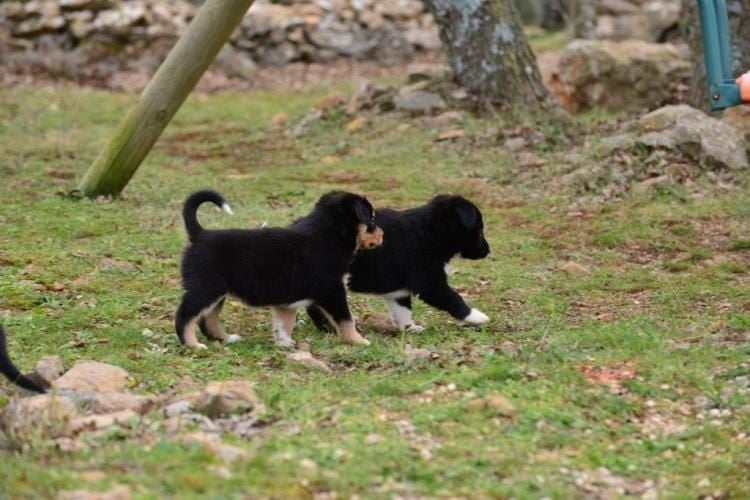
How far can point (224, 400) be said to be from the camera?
5.96 m

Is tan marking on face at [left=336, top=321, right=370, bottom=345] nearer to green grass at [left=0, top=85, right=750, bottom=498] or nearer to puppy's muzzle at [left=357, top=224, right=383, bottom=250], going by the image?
green grass at [left=0, top=85, right=750, bottom=498]

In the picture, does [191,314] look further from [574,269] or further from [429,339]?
[574,269]

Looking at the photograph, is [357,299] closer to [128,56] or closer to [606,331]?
[606,331]

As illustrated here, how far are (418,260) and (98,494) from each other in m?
3.93

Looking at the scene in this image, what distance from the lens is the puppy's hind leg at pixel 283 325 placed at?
779 cm

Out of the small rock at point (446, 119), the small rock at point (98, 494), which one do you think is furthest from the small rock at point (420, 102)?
the small rock at point (98, 494)

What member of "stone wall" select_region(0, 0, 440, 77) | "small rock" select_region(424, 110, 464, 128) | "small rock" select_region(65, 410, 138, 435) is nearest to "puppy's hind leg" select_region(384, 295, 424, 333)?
"small rock" select_region(65, 410, 138, 435)

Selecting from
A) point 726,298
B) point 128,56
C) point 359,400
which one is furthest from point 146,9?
point 359,400

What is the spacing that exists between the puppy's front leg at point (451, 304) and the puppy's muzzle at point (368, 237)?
579 millimetres

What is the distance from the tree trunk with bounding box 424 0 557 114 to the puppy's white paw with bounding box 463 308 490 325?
739cm

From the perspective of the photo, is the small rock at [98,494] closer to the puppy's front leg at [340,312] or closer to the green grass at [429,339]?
the green grass at [429,339]

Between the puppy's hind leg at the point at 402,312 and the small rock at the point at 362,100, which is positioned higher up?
Result: the puppy's hind leg at the point at 402,312

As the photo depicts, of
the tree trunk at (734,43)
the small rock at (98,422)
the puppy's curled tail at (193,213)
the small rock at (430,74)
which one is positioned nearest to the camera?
the small rock at (98,422)

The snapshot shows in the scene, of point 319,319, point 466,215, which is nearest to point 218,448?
point 319,319
